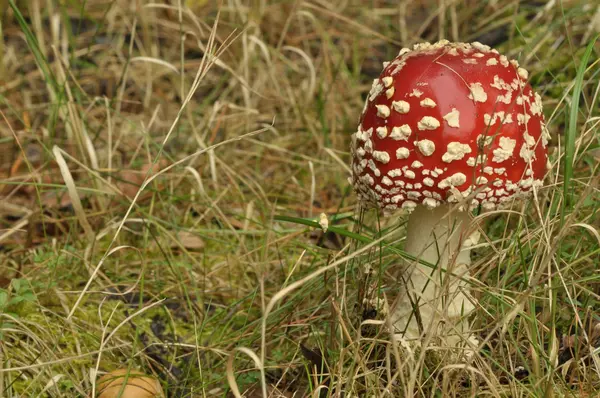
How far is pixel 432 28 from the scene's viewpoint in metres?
4.41

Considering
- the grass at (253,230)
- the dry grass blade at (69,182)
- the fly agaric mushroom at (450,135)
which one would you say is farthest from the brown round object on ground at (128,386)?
the fly agaric mushroom at (450,135)

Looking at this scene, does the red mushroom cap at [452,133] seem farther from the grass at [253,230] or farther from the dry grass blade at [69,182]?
the dry grass blade at [69,182]

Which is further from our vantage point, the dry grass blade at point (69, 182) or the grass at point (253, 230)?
the dry grass blade at point (69, 182)

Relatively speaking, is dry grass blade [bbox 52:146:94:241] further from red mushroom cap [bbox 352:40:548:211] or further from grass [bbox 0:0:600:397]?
red mushroom cap [bbox 352:40:548:211]

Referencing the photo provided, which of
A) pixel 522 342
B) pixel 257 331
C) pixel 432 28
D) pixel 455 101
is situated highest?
pixel 455 101

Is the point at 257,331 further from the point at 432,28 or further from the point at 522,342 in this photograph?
the point at 432,28

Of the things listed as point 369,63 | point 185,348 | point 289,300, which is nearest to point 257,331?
point 289,300

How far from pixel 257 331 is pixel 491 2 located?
101 inches

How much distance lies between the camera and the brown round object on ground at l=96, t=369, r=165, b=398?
2.03 meters

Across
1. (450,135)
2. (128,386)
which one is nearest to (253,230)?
(128,386)

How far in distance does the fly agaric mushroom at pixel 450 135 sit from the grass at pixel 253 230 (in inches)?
5.3

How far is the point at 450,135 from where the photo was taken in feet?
6.41

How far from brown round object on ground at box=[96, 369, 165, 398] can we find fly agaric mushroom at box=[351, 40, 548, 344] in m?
0.78

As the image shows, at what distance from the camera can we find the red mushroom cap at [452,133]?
196cm
